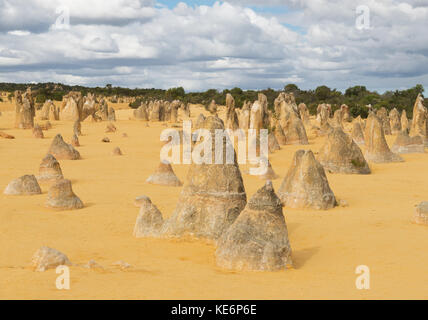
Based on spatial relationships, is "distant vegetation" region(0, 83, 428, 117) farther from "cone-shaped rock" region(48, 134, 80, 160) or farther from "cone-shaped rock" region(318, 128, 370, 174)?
"cone-shaped rock" region(48, 134, 80, 160)

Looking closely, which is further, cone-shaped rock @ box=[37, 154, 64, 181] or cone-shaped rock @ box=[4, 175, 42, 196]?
cone-shaped rock @ box=[37, 154, 64, 181]

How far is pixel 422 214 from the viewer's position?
8.05 metres

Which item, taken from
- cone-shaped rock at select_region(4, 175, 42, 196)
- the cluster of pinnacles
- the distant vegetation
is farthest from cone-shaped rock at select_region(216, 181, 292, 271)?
the distant vegetation

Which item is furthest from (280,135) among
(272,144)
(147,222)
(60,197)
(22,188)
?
(147,222)

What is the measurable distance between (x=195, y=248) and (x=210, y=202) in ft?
2.16

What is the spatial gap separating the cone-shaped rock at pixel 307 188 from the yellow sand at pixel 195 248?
21 centimetres

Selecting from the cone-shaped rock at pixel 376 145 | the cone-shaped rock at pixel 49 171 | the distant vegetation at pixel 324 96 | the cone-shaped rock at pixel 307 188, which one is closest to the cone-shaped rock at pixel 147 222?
the cone-shaped rock at pixel 307 188

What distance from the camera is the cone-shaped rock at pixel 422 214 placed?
801cm

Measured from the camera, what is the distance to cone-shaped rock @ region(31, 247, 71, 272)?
16.9ft

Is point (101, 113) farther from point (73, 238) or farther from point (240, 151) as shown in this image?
point (73, 238)

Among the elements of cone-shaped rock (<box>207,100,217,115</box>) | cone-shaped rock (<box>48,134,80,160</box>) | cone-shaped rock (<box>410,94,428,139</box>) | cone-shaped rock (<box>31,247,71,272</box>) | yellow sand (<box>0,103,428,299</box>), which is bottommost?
yellow sand (<box>0,103,428,299</box>)

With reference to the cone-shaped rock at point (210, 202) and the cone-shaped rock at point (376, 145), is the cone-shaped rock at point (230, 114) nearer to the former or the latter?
the cone-shaped rock at point (376, 145)

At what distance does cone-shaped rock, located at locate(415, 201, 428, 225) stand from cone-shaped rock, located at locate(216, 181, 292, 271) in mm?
3180
